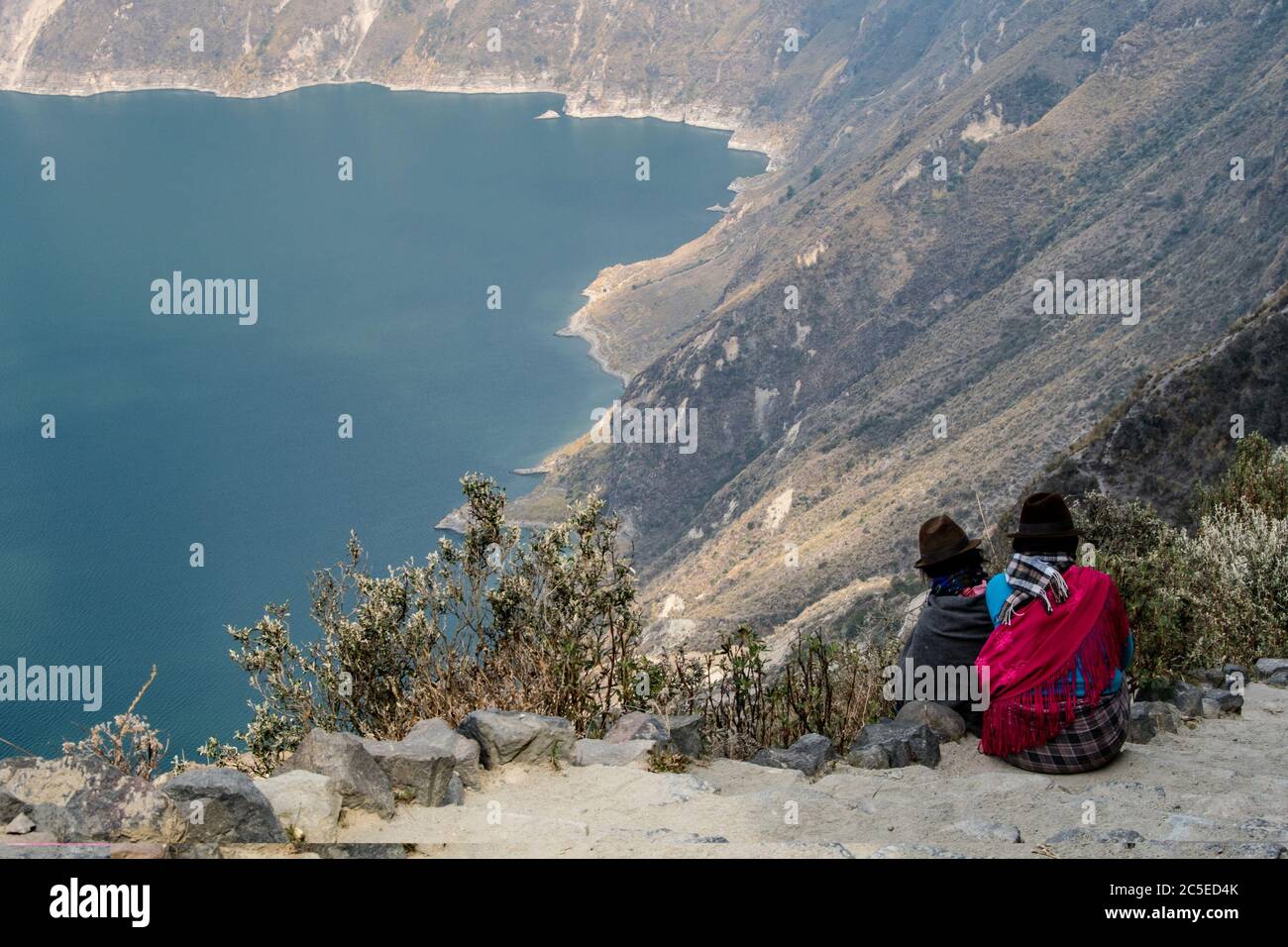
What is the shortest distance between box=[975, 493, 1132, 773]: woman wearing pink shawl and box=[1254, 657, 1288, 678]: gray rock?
9.93 ft

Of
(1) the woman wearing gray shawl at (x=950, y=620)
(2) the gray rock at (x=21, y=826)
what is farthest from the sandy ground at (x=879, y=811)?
(2) the gray rock at (x=21, y=826)

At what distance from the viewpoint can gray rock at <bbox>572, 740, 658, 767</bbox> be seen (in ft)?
25.5

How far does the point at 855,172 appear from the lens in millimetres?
112188

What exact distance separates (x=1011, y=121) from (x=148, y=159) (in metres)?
125

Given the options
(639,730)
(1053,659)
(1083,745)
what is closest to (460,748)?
(639,730)

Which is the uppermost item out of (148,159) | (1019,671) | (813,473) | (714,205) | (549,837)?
(148,159)

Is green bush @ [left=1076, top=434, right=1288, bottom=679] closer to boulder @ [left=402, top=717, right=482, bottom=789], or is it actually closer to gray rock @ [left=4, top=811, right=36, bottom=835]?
boulder @ [left=402, top=717, right=482, bottom=789]

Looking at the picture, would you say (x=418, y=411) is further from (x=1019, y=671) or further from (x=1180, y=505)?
(x=1019, y=671)

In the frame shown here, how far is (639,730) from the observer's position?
812 cm

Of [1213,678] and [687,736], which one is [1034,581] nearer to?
[687,736]

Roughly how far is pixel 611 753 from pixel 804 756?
1.16 metres

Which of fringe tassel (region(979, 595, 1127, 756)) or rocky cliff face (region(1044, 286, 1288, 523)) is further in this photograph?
rocky cliff face (region(1044, 286, 1288, 523))

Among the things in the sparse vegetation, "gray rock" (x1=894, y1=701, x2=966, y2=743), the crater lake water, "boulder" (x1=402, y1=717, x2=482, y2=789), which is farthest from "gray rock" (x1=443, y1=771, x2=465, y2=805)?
the crater lake water
